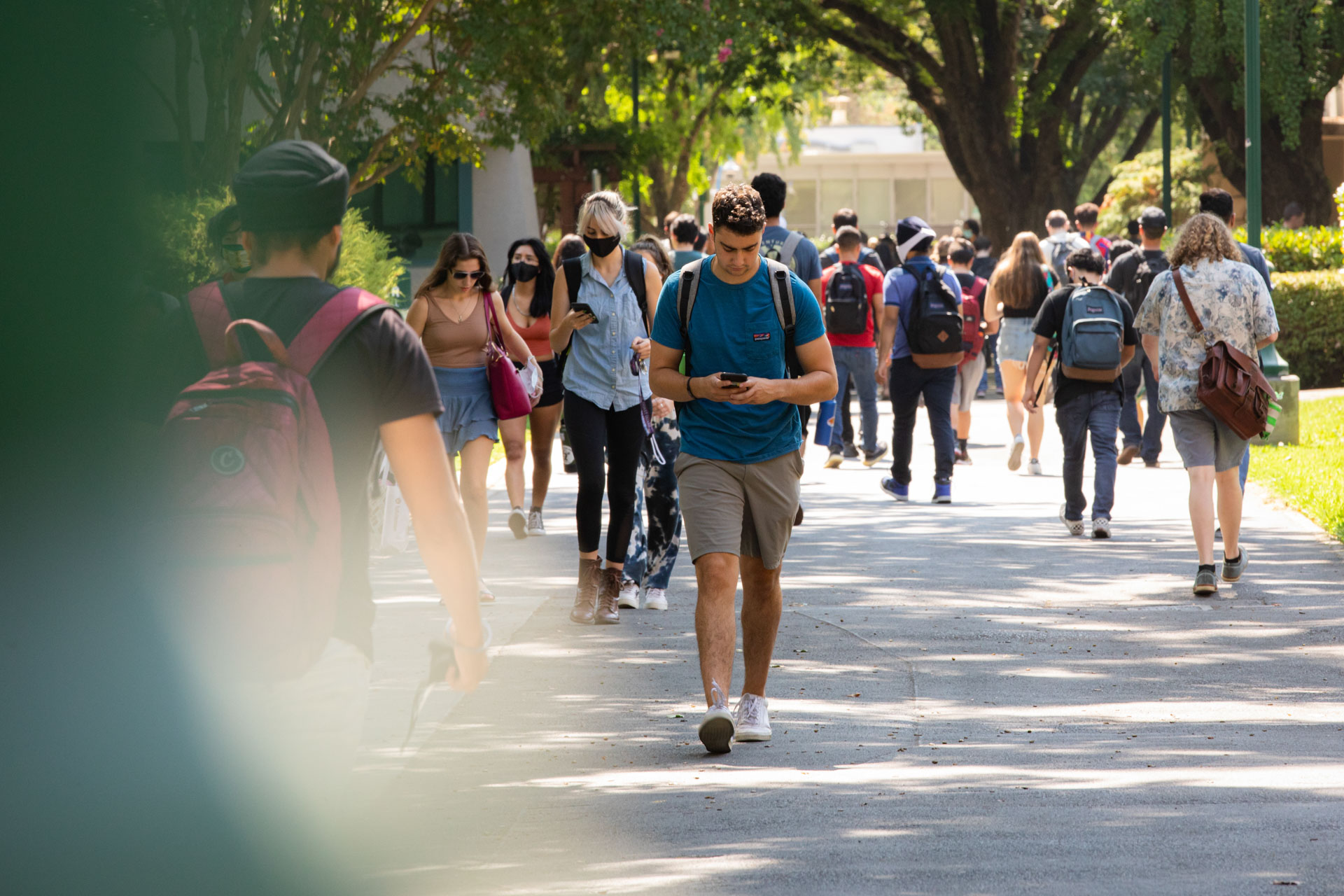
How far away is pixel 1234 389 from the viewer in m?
8.33

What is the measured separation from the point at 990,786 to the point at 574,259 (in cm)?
395

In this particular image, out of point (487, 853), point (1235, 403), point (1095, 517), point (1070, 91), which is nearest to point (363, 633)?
point (487, 853)

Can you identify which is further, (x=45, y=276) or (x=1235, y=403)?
(x=1235, y=403)

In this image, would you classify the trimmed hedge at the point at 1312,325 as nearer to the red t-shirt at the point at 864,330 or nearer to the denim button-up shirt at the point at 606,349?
the red t-shirt at the point at 864,330

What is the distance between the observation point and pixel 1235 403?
8344mm

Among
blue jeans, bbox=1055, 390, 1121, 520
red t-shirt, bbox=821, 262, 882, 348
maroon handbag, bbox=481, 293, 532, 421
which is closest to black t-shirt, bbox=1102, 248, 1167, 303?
red t-shirt, bbox=821, 262, 882, 348

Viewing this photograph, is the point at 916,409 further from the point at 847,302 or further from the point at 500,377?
the point at 500,377

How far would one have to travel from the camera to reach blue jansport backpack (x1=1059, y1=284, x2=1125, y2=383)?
33.9 ft

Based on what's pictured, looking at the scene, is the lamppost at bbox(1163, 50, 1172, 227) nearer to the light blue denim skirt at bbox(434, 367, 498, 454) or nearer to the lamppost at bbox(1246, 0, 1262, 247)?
the lamppost at bbox(1246, 0, 1262, 247)

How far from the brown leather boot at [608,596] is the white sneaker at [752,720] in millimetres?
2193

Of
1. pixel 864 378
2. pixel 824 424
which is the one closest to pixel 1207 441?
pixel 824 424

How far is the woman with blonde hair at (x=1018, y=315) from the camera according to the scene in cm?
1334

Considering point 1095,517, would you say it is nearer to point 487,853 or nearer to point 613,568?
point 613,568

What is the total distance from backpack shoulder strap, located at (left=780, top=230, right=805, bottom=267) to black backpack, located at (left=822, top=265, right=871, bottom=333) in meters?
2.30
